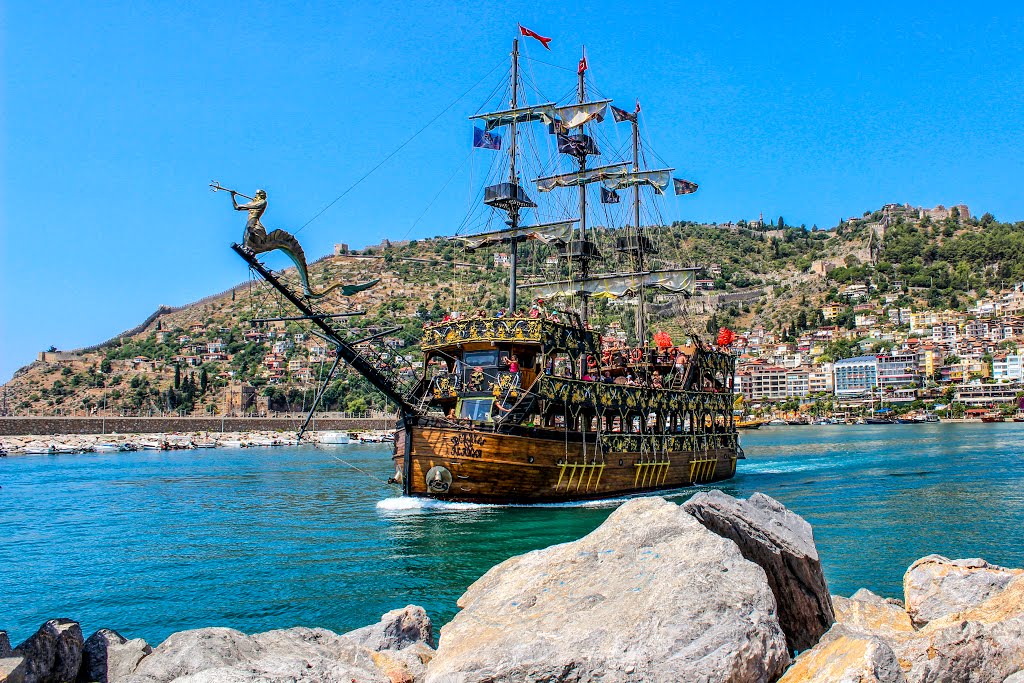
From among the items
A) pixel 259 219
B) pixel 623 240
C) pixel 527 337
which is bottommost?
pixel 527 337

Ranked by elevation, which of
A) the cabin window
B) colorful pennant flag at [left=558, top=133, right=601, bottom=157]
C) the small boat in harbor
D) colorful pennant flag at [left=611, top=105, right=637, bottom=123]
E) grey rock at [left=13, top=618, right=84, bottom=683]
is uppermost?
colorful pennant flag at [left=611, top=105, right=637, bottom=123]

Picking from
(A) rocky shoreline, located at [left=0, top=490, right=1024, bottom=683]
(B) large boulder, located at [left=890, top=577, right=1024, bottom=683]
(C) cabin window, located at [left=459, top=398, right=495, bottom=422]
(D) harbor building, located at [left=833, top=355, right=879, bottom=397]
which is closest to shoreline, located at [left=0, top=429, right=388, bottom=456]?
(C) cabin window, located at [left=459, top=398, right=495, bottom=422]

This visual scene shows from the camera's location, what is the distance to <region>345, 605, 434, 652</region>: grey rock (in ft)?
29.3

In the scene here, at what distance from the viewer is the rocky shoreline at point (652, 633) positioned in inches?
229

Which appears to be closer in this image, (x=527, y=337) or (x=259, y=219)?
(x=259, y=219)

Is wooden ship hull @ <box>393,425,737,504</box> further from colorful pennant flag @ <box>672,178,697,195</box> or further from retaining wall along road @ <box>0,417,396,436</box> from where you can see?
retaining wall along road @ <box>0,417,396,436</box>

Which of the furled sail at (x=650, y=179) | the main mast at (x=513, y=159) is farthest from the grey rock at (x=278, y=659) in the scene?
the furled sail at (x=650, y=179)

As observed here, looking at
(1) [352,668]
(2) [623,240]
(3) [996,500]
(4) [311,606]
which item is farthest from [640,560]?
(2) [623,240]

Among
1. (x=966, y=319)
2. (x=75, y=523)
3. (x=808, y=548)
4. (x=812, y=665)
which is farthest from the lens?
(x=966, y=319)

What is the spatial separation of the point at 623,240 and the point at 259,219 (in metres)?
30.6

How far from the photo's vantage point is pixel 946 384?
13962 centimetres

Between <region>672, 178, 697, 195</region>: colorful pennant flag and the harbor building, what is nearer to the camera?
<region>672, 178, 697, 195</region>: colorful pennant flag

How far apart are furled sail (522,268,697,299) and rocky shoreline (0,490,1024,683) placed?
35.4 m

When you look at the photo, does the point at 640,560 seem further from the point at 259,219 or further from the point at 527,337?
the point at 527,337
